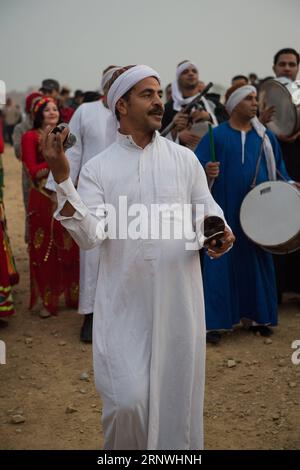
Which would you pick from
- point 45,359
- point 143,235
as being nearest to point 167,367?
point 143,235

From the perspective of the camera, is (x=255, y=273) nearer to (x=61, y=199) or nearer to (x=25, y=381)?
(x=25, y=381)

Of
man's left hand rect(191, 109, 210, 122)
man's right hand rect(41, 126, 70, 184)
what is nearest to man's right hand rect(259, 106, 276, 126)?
man's left hand rect(191, 109, 210, 122)

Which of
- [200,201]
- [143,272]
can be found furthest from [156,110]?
[143,272]

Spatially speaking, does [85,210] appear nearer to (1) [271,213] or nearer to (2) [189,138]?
(1) [271,213]

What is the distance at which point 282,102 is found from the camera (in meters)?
6.12

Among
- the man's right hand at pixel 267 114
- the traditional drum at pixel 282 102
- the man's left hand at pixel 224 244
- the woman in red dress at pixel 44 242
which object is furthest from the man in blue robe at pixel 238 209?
the man's left hand at pixel 224 244

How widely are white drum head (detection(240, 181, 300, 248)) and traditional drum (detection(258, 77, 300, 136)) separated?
1.07m

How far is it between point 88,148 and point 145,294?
2787mm

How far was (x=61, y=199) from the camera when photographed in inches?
106

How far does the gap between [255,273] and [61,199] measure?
10.1 ft

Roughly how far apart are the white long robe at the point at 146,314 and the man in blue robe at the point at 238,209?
7.91 ft

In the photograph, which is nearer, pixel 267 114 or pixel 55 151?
pixel 55 151

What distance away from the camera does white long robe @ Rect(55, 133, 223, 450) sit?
2885mm

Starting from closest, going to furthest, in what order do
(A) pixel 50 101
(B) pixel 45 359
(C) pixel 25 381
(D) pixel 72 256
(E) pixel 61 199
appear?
(E) pixel 61 199 → (C) pixel 25 381 → (B) pixel 45 359 → (A) pixel 50 101 → (D) pixel 72 256
